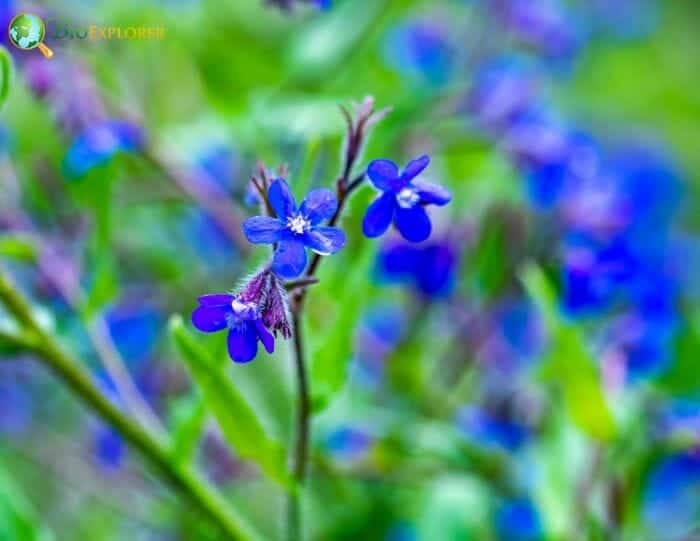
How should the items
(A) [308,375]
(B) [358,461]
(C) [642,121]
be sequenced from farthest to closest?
1. (C) [642,121]
2. (B) [358,461]
3. (A) [308,375]

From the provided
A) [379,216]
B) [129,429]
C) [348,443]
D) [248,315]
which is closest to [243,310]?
[248,315]

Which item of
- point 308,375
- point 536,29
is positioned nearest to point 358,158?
point 308,375

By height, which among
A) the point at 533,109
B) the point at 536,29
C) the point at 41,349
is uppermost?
the point at 536,29

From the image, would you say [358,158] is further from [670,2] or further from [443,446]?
[670,2]

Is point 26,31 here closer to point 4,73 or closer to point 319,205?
point 4,73

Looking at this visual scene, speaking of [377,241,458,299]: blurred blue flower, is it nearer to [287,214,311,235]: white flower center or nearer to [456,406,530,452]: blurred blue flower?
[456,406,530,452]: blurred blue flower

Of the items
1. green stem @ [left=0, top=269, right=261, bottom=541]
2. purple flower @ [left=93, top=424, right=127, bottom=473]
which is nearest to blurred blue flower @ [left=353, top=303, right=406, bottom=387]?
purple flower @ [left=93, top=424, right=127, bottom=473]

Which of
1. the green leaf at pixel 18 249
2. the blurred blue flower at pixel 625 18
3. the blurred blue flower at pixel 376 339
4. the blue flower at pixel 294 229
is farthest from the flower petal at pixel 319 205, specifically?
the blurred blue flower at pixel 625 18
